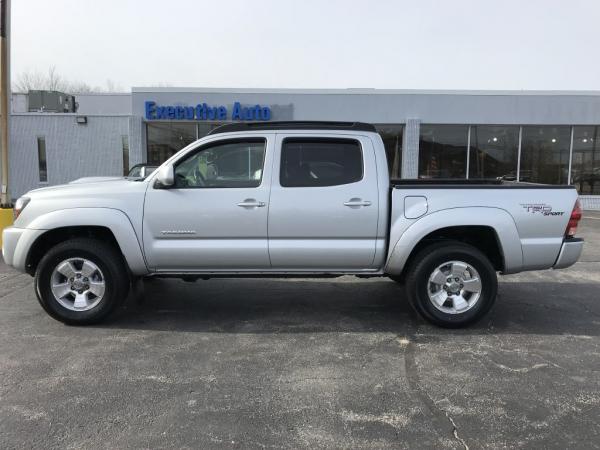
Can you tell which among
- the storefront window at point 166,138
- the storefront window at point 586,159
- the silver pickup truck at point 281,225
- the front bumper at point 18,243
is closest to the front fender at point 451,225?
the silver pickup truck at point 281,225

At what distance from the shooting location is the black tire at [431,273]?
4.85m

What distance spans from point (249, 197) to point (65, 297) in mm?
2127

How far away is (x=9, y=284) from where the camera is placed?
6750mm

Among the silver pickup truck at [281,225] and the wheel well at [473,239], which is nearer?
the silver pickup truck at [281,225]

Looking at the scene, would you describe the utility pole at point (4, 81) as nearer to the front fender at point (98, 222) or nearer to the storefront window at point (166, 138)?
the front fender at point (98, 222)

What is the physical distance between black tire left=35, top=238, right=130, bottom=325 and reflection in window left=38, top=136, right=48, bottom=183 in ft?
52.6

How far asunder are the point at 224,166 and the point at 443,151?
43.9 feet

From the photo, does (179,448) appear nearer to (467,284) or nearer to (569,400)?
(569,400)

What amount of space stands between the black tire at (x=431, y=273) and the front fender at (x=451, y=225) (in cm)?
21

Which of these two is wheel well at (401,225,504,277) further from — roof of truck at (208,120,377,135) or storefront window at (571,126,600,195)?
storefront window at (571,126,600,195)

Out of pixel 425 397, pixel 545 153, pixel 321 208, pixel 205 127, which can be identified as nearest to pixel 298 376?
pixel 425 397

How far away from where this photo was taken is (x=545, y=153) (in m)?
17.1

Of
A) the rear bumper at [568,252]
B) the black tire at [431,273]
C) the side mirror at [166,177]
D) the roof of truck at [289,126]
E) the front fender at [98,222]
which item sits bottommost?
the black tire at [431,273]

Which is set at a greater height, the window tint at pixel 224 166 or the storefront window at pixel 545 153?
the storefront window at pixel 545 153
